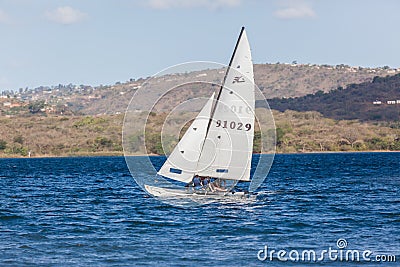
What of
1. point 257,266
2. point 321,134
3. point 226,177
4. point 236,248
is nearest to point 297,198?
point 226,177

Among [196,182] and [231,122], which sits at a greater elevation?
[231,122]

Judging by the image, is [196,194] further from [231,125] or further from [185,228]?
[185,228]

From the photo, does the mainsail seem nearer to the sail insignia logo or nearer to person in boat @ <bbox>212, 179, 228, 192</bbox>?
the sail insignia logo

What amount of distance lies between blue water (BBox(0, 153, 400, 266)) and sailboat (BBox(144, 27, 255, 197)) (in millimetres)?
1777

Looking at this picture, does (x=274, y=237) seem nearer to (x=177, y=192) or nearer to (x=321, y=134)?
(x=177, y=192)

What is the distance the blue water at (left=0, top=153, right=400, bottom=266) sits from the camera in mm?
27234

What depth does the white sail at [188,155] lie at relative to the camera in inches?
1585

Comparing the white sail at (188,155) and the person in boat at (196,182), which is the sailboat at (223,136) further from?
the person in boat at (196,182)

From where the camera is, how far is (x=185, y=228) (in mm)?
33906

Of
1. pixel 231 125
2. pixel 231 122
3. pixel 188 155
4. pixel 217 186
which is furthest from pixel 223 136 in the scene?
pixel 217 186

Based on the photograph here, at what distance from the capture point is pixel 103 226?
3503 centimetres

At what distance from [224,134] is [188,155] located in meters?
2.25

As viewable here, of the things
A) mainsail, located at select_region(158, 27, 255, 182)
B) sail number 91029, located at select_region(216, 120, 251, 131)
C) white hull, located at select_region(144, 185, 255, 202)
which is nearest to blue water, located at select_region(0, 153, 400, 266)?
white hull, located at select_region(144, 185, 255, 202)

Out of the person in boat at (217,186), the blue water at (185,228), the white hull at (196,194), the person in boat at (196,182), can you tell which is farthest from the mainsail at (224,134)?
the blue water at (185,228)
